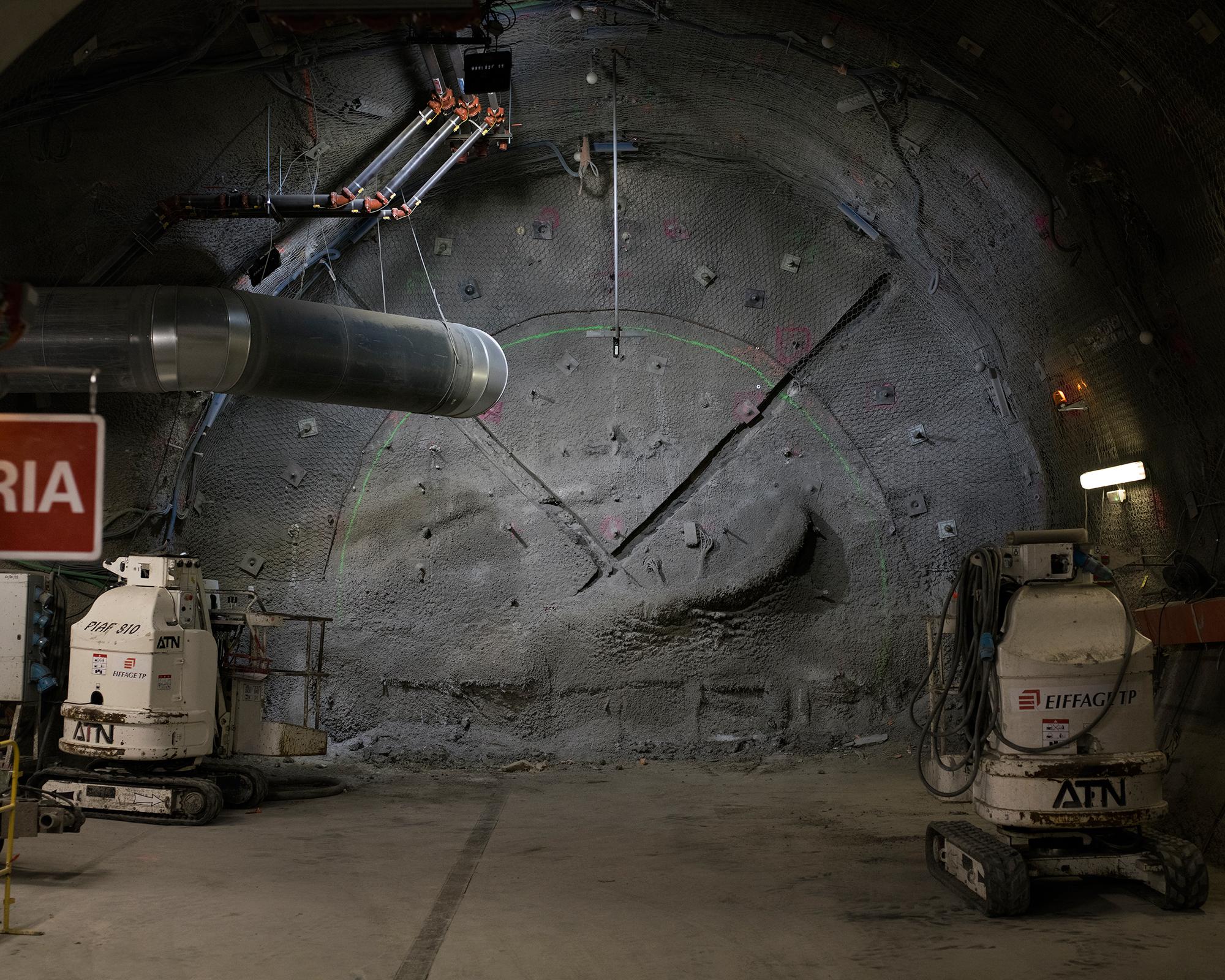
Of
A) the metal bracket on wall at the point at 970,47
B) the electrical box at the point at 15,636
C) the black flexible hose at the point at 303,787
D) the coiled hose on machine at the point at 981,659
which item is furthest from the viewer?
the black flexible hose at the point at 303,787

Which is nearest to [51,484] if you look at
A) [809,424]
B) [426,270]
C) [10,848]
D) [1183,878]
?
[10,848]

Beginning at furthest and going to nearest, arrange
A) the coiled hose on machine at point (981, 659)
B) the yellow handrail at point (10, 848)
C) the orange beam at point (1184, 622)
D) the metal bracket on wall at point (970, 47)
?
the orange beam at point (1184, 622)
the metal bracket on wall at point (970, 47)
the coiled hose on machine at point (981, 659)
the yellow handrail at point (10, 848)

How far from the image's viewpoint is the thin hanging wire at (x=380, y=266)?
1127cm

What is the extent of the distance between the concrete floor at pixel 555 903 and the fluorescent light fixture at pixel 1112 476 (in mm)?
2842

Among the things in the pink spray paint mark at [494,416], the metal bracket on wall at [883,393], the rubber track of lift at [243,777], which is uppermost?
the metal bracket on wall at [883,393]

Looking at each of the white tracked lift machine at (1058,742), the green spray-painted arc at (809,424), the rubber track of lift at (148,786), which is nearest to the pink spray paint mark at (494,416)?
the green spray-painted arc at (809,424)

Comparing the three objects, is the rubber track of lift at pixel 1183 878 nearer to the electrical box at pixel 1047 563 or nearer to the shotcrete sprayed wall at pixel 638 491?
the electrical box at pixel 1047 563

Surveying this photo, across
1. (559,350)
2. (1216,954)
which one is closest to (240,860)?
(1216,954)

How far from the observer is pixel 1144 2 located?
19.0 feet

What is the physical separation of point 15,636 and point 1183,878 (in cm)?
831

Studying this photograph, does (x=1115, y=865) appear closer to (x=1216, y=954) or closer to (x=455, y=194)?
(x=1216, y=954)

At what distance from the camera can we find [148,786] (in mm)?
8070

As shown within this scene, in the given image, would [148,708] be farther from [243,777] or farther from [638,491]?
[638,491]

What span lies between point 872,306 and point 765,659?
12.2 feet
